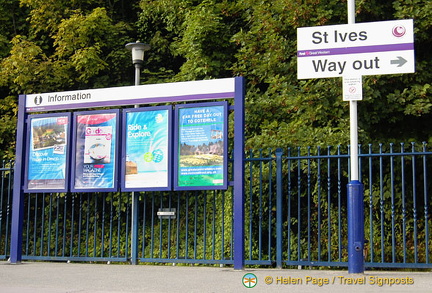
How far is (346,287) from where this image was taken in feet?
24.1

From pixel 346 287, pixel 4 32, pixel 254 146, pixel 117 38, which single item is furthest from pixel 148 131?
pixel 4 32

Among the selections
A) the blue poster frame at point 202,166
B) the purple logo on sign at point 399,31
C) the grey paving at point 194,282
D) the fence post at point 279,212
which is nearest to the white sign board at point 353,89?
the purple logo on sign at point 399,31

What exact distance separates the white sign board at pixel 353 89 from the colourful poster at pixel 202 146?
2.29m

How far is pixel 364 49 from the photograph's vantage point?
28.8 ft

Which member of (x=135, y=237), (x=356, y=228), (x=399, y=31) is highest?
(x=399, y=31)

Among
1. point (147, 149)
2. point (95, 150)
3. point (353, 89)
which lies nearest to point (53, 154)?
point (95, 150)

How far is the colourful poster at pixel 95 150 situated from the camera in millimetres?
11047

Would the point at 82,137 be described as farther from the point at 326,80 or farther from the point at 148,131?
the point at 326,80

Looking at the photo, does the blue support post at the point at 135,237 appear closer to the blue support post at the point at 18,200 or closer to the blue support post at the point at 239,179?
the blue support post at the point at 18,200

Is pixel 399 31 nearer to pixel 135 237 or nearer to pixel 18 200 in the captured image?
pixel 135 237

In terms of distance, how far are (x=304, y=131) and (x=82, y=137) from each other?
16.2 feet

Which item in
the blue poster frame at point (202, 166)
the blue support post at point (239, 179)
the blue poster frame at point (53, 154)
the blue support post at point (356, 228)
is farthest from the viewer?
the blue poster frame at point (53, 154)

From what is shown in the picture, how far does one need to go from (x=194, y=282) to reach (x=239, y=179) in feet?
7.34

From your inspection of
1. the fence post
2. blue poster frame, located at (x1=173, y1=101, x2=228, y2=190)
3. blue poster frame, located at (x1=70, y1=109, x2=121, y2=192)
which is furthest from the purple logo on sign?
blue poster frame, located at (x1=70, y1=109, x2=121, y2=192)
